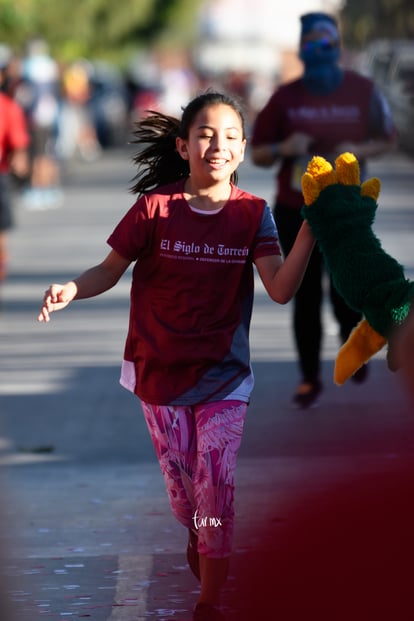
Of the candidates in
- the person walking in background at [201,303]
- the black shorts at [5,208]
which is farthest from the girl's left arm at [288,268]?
the black shorts at [5,208]

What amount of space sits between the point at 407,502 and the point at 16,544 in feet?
11.3

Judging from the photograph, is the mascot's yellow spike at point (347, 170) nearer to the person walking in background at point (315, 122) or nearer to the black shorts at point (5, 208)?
the person walking in background at point (315, 122)

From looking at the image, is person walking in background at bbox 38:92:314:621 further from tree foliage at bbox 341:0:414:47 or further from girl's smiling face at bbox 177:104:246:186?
tree foliage at bbox 341:0:414:47

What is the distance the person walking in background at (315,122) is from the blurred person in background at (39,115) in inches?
562

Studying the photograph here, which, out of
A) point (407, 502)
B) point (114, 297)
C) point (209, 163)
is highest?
point (209, 163)

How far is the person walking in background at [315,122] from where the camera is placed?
25.5 feet

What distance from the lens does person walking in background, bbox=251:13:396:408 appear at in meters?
7.76

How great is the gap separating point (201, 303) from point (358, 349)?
1087 millimetres

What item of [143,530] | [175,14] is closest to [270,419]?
[143,530]

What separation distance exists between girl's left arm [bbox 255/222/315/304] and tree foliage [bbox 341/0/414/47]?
21.3 metres

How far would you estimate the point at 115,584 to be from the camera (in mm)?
5195

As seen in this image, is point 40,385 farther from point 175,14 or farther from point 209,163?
point 175,14

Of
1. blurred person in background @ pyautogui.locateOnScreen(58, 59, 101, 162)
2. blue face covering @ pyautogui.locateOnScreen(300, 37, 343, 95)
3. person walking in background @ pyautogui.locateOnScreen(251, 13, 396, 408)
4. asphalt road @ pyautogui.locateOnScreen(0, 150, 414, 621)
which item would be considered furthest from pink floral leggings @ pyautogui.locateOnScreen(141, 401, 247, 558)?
blurred person in background @ pyautogui.locateOnScreen(58, 59, 101, 162)

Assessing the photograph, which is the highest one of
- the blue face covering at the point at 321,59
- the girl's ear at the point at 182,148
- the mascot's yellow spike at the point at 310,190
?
the blue face covering at the point at 321,59
